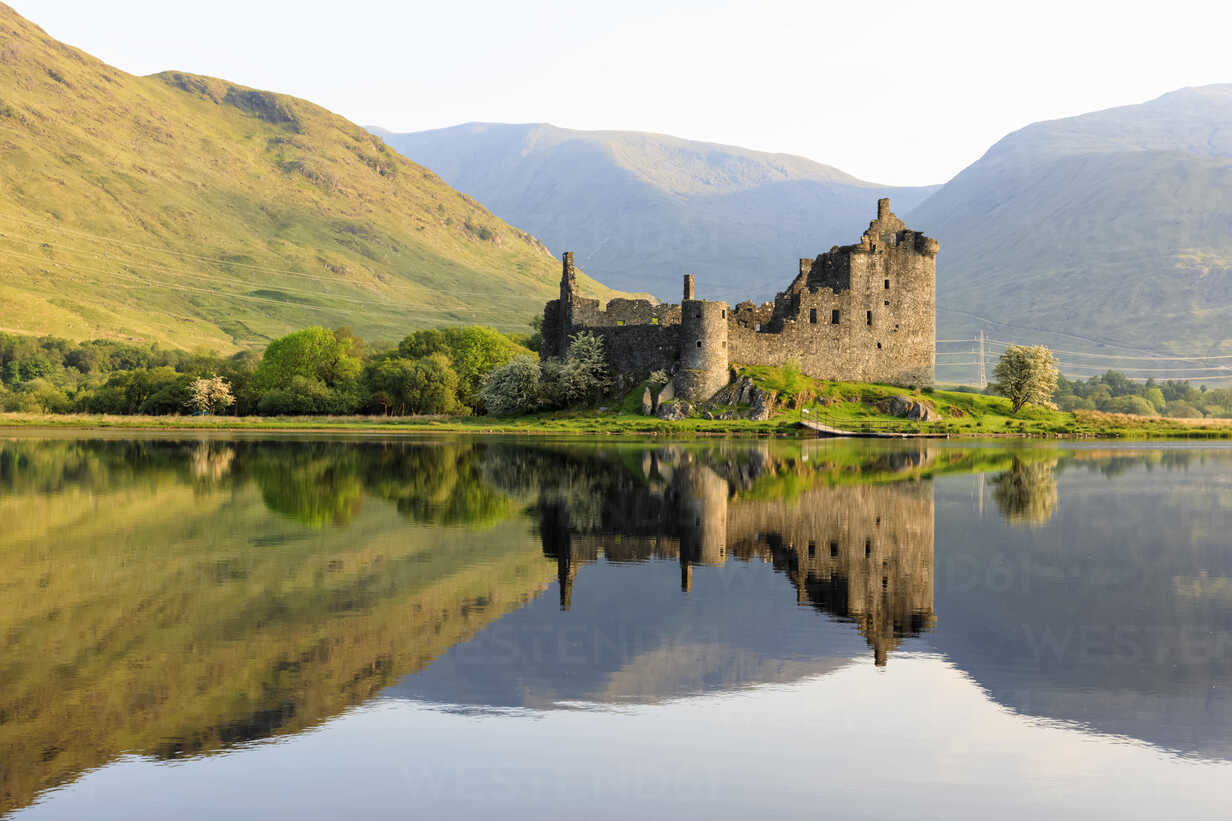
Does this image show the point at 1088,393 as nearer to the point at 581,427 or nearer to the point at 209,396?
the point at 581,427

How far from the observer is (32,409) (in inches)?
4355

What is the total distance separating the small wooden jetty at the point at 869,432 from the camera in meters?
67.9

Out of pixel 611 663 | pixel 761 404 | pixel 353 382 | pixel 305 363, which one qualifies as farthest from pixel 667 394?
pixel 611 663

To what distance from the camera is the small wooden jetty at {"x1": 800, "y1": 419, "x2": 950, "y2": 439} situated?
67.9m

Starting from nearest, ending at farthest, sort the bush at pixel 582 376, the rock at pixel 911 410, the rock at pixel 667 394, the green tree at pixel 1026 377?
the rock at pixel 911 410 → the rock at pixel 667 394 → the bush at pixel 582 376 → the green tree at pixel 1026 377

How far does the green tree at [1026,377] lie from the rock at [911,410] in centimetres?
821

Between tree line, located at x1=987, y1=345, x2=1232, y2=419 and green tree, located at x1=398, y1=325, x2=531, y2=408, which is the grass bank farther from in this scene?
→ green tree, located at x1=398, y1=325, x2=531, y2=408

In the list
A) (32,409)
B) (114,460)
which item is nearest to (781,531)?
(114,460)

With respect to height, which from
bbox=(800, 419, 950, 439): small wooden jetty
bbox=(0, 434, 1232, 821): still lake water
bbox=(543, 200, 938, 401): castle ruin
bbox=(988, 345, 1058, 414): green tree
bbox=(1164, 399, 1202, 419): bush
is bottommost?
bbox=(0, 434, 1232, 821): still lake water

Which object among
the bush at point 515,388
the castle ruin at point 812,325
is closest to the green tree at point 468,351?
the bush at point 515,388

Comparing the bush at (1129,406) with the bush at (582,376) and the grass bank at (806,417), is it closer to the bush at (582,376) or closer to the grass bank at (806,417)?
the grass bank at (806,417)

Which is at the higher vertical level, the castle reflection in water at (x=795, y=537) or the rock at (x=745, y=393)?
the rock at (x=745, y=393)

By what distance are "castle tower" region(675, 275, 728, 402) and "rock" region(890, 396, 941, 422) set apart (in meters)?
12.1

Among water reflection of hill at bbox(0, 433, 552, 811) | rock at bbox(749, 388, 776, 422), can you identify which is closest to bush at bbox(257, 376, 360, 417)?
rock at bbox(749, 388, 776, 422)
